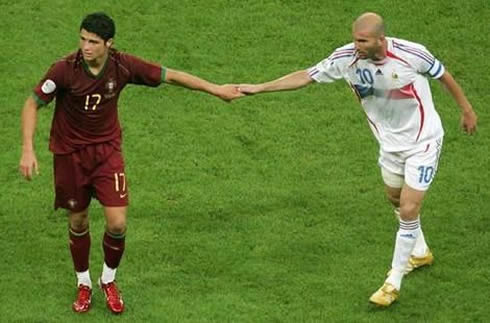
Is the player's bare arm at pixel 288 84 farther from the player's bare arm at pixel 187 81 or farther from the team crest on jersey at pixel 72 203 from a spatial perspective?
the team crest on jersey at pixel 72 203

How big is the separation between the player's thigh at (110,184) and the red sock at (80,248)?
1.37 ft

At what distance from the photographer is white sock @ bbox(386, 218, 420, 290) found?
34.4 ft

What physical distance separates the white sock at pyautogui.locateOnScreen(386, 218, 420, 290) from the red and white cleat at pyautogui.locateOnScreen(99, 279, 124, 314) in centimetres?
202

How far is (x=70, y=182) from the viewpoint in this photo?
10.1 metres

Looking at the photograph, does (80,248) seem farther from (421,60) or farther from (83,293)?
(421,60)

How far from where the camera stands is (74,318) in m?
10.3

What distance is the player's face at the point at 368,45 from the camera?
9.97m

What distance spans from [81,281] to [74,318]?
0.31 meters

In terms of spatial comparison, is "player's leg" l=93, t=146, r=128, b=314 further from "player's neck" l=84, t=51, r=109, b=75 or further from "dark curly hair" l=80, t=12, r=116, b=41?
"dark curly hair" l=80, t=12, r=116, b=41

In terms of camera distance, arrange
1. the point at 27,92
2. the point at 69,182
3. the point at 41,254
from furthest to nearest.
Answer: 1. the point at 27,92
2. the point at 41,254
3. the point at 69,182

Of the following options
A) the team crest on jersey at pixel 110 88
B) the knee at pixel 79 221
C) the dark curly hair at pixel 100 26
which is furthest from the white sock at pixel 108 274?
the dark curly hair at pixel 100 26

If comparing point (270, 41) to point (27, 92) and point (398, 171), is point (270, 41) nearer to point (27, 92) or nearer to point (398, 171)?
point (27, 92)

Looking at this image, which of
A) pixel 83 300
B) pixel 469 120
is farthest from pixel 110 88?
pixel 469 120

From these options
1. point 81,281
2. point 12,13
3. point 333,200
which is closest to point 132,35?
point 12,13
